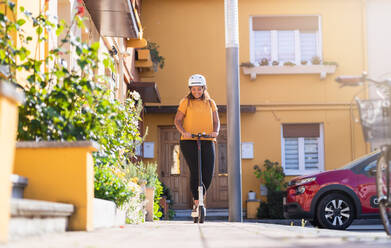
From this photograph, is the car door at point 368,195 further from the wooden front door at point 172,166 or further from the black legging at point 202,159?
the wooden front door at point 172,166

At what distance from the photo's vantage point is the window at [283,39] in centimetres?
1964

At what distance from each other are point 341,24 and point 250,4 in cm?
277

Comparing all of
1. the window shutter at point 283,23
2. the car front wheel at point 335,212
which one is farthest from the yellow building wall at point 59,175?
the window shutter at point 283,23

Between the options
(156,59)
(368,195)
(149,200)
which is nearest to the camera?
(149,200)

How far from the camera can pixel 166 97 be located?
19484mm

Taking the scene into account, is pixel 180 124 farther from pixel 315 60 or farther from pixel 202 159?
pixel 315 60

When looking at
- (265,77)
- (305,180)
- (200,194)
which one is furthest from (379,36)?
(200,194)

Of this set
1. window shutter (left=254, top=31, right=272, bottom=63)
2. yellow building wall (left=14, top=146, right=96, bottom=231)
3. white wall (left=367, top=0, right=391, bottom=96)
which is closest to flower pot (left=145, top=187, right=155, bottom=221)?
yellow building wall (left=14, top=146, right=96, bottom=231)

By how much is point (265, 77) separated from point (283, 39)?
1.27 meters

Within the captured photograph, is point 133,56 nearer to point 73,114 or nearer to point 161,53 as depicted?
point 161,53

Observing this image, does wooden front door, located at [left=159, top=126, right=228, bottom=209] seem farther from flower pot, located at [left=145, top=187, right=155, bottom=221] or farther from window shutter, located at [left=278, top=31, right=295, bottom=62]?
flower pot, located at [left=145, top=187, right=155, bottom=221]

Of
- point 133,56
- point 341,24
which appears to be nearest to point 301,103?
point 341,24

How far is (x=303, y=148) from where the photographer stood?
19.5 metres

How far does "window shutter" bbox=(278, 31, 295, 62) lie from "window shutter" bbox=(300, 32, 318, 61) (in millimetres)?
283
